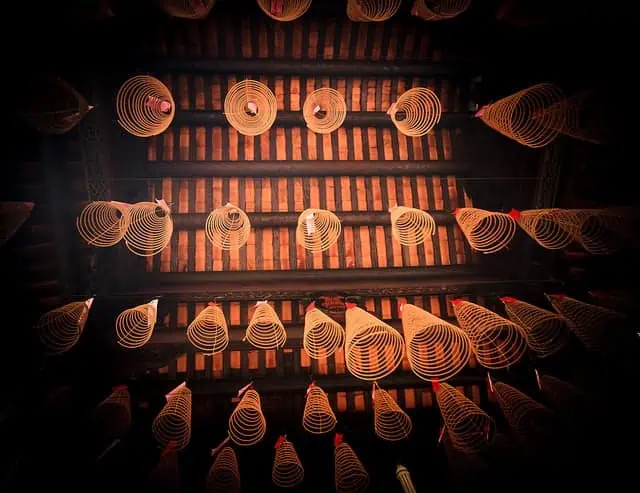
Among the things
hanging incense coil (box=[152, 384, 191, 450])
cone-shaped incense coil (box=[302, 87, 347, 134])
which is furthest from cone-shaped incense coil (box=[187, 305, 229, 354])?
cone-shaped incense coil (box=[302, 87, 347, 134])

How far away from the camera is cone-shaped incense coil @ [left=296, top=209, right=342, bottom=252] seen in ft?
15.0

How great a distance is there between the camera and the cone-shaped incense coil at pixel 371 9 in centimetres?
432

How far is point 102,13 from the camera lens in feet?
13.1

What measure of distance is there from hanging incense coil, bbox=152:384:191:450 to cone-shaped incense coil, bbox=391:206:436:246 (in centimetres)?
365

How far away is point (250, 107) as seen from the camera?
4.76 m

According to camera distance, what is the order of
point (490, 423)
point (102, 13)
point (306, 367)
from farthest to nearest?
point (306, 367), point (490, 423), point (102, 13)

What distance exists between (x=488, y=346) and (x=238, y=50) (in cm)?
610

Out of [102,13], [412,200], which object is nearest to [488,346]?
[412,200]

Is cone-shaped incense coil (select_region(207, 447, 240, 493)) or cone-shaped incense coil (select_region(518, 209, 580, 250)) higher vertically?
cone-shaped incense coil (select_region(518, 209, 580, 250))

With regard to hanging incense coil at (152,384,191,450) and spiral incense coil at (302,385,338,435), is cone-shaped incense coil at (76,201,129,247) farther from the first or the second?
spiral incense coil at (302,385,338,435)

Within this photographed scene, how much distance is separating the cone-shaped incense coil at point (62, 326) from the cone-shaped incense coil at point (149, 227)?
0.91 metres

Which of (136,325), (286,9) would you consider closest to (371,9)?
(286,9)

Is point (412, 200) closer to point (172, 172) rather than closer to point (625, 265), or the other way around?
point (625, 265)

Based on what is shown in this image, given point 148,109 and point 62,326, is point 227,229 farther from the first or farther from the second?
point 62,326
